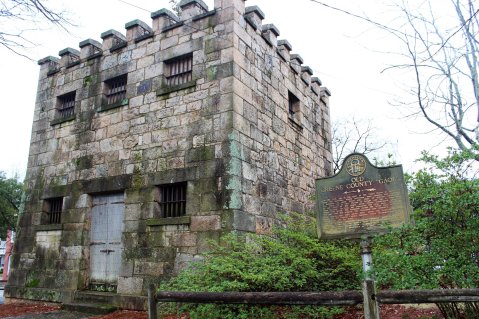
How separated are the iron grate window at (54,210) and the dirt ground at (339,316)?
2.03 metres

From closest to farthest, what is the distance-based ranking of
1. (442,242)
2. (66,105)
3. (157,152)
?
(442,242)
(157,152)
(66,105)

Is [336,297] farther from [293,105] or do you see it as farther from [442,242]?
[293,105]

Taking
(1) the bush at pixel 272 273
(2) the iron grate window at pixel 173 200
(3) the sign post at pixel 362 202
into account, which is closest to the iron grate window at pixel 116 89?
(2) the iron grate window at pixel 173 200

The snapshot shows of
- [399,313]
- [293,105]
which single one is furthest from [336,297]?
[293,105]

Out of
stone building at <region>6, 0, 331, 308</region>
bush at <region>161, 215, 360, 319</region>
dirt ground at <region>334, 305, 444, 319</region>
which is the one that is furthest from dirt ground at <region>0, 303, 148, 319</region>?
dirt ground at <region>334, 305, 444, 319</region>

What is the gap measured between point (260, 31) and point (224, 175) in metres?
3.85

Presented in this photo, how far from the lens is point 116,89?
939 centimetres

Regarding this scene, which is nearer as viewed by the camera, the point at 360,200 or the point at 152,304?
the point at 152,304

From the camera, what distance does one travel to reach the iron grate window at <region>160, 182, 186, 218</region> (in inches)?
303

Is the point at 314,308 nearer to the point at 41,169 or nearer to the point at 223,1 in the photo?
the point at 223,1

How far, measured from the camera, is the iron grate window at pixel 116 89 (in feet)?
30.3

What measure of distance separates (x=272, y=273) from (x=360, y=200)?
5.48 feet

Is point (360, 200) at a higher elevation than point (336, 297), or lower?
higher

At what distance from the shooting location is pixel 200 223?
23.4 feet
